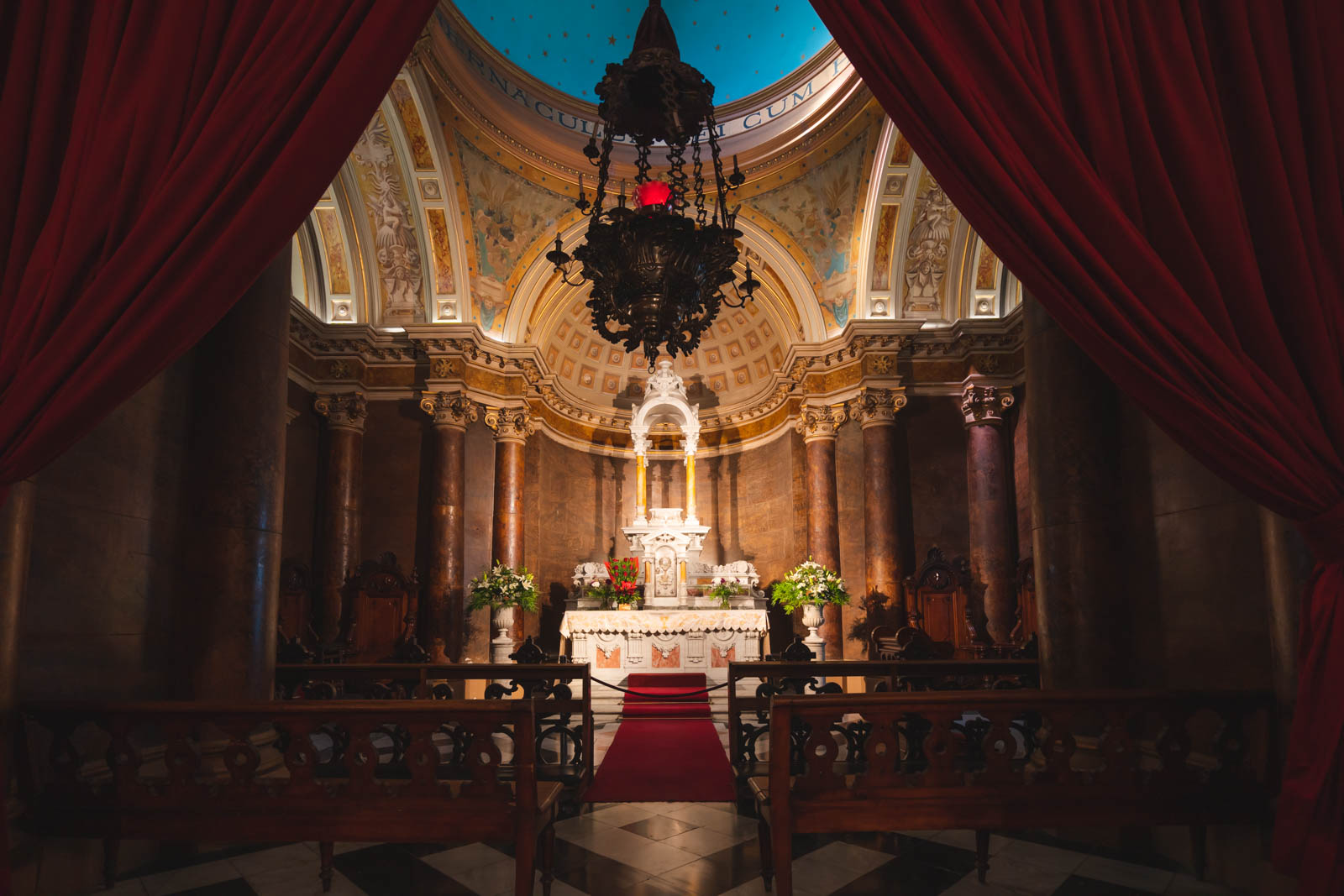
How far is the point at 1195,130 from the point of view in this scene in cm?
329

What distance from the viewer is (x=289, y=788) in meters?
3.43

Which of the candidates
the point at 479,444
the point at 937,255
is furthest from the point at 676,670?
the point at 937,255

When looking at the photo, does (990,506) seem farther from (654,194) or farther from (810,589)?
(654,194)

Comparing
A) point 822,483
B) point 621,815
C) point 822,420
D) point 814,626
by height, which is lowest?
point 621,815

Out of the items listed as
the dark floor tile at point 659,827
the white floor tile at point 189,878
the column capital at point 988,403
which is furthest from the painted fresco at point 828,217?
the white floor tile at point 189,878

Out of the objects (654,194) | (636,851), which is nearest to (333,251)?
(654,194)

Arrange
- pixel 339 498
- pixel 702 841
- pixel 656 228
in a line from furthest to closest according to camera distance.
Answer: pixel 339 498 → pixel 656 228 → pixel 702 841

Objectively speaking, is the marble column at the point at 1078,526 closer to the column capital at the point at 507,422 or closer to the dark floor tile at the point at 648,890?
the dark floor tile at the point at 648,890

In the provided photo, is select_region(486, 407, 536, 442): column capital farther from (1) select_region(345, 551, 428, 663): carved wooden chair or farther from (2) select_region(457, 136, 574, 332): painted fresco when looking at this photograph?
(1) select_region(345, 551, 428, 663): carved wooden chair

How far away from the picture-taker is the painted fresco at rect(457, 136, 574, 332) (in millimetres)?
13992

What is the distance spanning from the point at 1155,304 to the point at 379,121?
11995mm

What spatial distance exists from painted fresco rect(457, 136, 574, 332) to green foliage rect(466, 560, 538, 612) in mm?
4461

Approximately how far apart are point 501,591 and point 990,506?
25.2ft

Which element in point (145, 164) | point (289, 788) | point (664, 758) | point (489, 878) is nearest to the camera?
point (145, 164)
